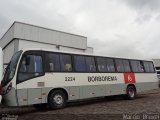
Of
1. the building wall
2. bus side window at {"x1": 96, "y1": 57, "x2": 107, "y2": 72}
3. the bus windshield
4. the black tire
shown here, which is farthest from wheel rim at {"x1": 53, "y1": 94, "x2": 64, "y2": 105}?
the building wall

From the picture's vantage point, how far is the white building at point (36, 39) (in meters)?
29.9

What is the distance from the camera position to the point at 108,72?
16.4 metres

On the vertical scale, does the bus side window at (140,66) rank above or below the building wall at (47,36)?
below

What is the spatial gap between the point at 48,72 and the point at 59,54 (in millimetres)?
1373

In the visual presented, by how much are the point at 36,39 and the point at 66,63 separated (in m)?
18.7

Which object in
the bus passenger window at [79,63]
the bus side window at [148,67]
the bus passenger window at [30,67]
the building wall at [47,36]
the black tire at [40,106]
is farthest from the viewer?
the building wall at [47,36]

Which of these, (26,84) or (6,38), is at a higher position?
(6,38)

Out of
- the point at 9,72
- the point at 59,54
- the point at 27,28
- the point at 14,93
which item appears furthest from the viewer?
the point at 27,28

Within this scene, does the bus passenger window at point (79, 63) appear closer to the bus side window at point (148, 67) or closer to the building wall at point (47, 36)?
the bus side window at point (148, 67)

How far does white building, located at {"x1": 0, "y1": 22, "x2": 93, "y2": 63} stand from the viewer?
29.9 metres

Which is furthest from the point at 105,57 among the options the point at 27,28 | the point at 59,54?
the point at 27,28

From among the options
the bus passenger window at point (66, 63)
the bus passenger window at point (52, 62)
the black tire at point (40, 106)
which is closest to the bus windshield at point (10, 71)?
the bus passenger window at point (52, 62)

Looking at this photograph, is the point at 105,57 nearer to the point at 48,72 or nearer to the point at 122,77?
the point at 122,77

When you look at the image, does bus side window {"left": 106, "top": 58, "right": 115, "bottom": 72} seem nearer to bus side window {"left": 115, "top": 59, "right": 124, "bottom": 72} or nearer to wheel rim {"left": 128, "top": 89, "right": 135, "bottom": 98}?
bus side window {"left": 115, "top": 59, "right": 124, "bottom": 72}
